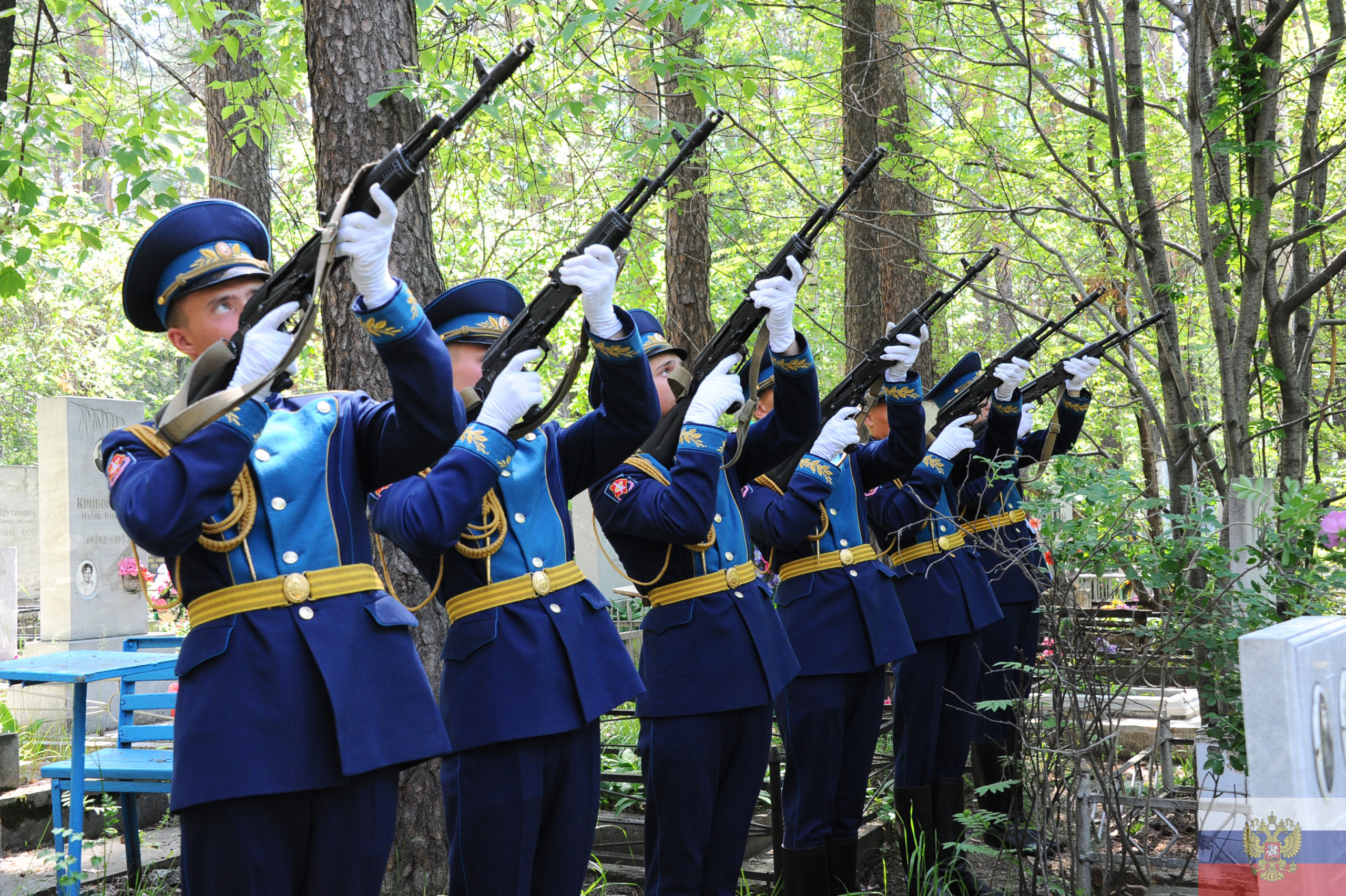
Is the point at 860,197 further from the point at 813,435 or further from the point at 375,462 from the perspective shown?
the point at 375,462

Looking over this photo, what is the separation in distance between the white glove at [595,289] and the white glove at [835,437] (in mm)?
1475

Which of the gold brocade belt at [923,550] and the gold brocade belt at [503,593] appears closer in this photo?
the gold brocade belt at [503,593]

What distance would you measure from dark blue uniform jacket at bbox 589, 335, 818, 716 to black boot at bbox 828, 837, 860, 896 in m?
0.95

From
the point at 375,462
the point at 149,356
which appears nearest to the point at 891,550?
the point at 375,462

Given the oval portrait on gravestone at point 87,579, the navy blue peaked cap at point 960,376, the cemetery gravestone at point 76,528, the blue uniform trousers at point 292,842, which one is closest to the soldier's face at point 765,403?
the navy blue peaked cap at point 960,376

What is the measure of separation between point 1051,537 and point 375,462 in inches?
79.0

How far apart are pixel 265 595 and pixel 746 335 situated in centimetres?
225

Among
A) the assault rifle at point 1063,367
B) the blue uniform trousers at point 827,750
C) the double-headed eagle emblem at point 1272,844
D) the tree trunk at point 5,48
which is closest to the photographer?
the double-headed eagle emblem at point 1272,844

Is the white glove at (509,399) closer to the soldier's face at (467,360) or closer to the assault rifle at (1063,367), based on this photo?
the soldier's face at (467,360)

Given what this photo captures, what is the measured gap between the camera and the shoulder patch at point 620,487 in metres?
3.59

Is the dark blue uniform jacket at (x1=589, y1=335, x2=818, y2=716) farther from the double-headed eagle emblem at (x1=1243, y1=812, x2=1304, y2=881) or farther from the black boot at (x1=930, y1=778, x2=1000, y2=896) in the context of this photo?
the double-headed eagle emblem at (x1=1243, y1=812, x2=1304, y2=881)

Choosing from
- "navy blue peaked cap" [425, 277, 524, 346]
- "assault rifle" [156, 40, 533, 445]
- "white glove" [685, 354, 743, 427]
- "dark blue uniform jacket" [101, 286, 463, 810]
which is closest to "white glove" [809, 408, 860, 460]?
"white glove" [685, 354, 743, 427]

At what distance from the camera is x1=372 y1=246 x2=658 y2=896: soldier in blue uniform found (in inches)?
109

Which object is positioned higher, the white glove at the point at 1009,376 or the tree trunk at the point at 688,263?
the tree trunk at the point at 688,263
